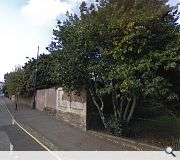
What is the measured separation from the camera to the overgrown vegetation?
1504cm

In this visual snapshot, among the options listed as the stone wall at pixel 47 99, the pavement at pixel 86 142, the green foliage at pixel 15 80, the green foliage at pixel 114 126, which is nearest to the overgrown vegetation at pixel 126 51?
the green foliage at pixel 114 126

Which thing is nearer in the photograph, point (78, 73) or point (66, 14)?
point (78, 73)

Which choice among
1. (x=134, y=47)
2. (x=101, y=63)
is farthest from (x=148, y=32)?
(x=101, y=63)

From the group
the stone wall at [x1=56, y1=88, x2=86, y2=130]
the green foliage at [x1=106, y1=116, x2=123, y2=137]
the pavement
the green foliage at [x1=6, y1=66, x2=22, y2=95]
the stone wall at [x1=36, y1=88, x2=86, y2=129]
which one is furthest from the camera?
the green foliage at [x1=6, y1=66, x2=22, y2=95]

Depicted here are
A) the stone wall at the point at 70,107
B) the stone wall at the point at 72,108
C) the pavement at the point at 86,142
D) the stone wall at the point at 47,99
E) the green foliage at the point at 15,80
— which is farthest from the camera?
the green foliage at the point at 15,80

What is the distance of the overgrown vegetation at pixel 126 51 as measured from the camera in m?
15.0

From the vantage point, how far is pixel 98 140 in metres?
17.5

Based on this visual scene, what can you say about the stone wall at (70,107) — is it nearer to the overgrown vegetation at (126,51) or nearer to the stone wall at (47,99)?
the stone wall at (47,99)

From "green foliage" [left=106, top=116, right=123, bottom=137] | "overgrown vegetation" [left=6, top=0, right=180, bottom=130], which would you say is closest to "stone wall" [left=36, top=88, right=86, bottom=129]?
"green foliage" [left=106, top=116, right=123, bottom=137]

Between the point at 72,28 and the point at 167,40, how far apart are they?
5403mm

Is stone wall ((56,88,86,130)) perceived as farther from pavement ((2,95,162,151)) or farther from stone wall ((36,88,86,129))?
pavement ((2,95,162,151))

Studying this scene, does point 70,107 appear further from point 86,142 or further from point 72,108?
point 86,142
